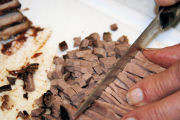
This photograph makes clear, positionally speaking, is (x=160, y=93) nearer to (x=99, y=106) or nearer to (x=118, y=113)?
(x=118, y=113)

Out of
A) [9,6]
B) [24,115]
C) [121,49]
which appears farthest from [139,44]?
[9,6]

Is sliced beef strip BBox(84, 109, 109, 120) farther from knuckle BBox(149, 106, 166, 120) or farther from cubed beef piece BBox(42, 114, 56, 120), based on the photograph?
knuckle BBox(149, 106, 166, 120)

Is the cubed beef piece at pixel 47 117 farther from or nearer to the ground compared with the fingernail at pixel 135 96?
nearer to the ground

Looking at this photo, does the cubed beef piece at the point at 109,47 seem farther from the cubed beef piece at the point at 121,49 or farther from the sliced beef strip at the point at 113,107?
the sliced beef strip at the point at 113,107

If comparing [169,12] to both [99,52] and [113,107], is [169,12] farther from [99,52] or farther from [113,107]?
[113,107]

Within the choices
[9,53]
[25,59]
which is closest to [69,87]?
[25,59]

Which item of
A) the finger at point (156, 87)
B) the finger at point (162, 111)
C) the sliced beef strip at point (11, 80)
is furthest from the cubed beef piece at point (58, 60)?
the finger at point (162, 111)
